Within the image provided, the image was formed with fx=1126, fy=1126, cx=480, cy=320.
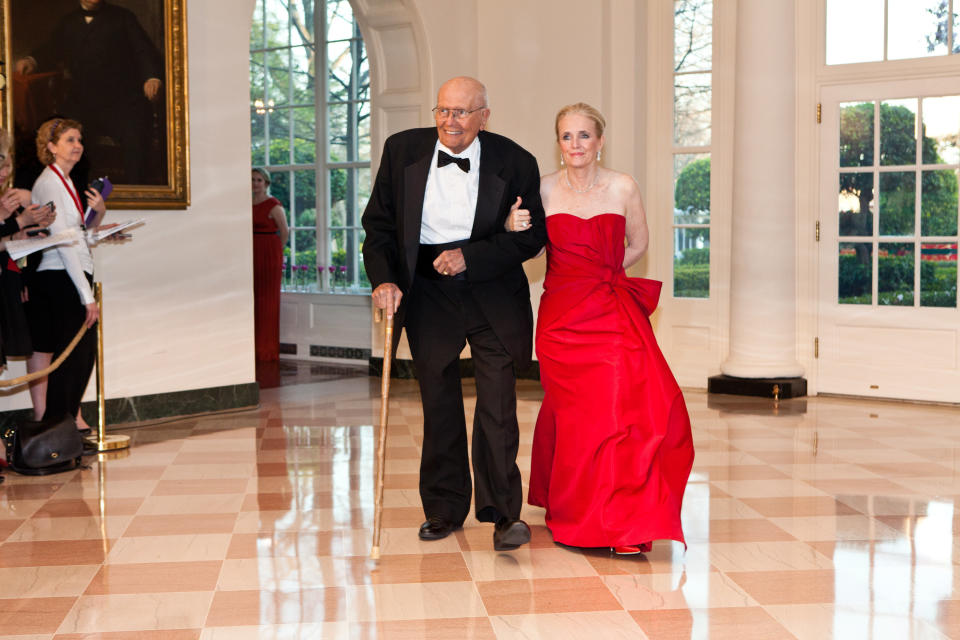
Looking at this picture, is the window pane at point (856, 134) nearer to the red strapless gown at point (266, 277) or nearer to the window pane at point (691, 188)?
the window pane at point (691, 188)

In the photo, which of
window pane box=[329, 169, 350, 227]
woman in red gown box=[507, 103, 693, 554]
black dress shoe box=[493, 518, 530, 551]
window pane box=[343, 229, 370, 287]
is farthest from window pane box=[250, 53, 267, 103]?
black dress shoe box=[493, 518, 530, 551]

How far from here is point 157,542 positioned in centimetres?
393

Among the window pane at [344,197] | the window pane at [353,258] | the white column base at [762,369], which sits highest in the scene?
the window pane at [344,197]

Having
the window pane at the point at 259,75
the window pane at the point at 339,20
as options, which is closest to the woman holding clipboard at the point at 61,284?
the window pane at the point at 339,20

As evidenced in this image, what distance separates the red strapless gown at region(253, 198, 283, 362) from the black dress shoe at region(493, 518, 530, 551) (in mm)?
5941

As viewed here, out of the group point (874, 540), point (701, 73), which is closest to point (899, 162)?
point (701, 73)

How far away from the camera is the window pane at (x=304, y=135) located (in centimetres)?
1010

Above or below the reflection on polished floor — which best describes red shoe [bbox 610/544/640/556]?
above

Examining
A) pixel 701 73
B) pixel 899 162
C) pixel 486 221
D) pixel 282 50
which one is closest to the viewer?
pixel 486 221

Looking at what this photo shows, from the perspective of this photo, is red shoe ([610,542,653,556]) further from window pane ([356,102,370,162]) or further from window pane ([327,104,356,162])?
window pane ([327,104,356,162])

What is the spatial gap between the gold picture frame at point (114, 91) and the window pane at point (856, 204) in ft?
14.0

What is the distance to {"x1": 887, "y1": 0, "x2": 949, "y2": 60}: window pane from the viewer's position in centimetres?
720

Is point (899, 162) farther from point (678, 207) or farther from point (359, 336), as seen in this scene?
point (359, 336)

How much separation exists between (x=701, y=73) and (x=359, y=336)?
363 cm
